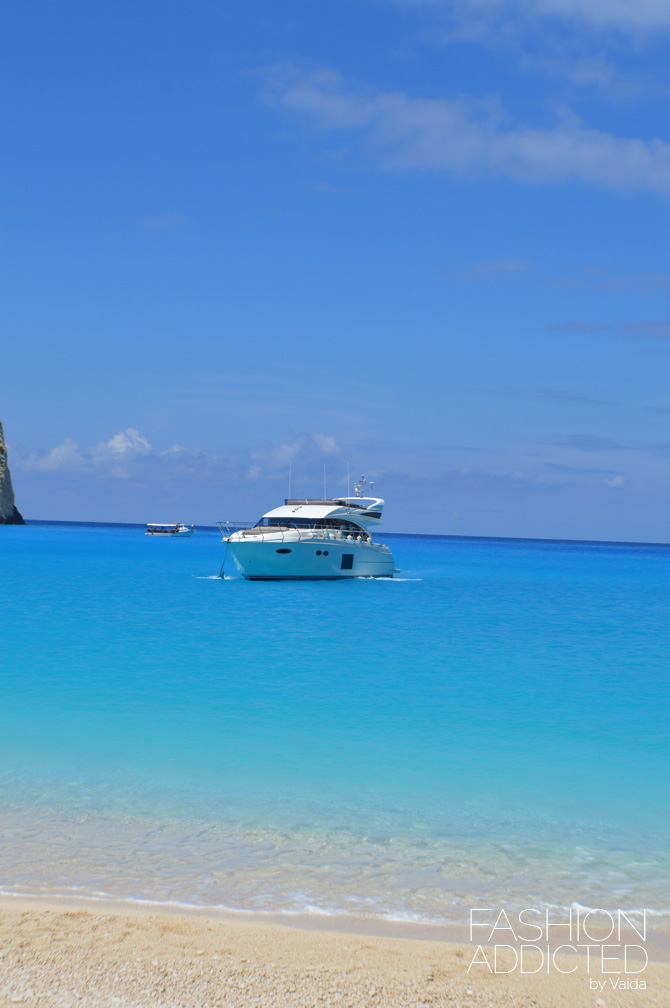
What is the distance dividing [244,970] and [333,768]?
547 centimetres

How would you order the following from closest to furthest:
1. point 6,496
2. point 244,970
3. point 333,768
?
point 244,970, point 333,768, point 6,496

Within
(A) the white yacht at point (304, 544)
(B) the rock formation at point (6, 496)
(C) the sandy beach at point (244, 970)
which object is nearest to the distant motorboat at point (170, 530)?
(B) the rock formation at point (6, 496)

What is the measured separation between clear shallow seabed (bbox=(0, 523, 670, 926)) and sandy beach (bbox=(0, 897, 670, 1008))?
636mm

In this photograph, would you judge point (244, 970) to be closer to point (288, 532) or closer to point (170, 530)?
point (288, 532)

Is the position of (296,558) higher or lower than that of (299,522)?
lower

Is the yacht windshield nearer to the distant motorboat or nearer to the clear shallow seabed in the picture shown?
the clear shallow seabed

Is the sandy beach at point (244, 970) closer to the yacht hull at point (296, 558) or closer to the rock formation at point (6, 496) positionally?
the yacht hull at point (296, 558)

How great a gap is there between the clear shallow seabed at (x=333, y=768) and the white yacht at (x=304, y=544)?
14350mm

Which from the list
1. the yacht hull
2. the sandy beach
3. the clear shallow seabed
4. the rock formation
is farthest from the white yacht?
the rock formation

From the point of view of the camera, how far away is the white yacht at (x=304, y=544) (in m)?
38.8

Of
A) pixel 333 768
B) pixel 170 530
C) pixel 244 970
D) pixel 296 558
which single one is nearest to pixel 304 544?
pixel 296 558

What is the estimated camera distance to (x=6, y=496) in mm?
144750

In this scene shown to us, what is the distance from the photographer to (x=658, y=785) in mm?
9812

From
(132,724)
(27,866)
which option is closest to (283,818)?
(27,866)
